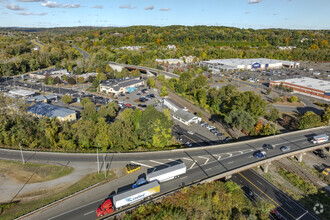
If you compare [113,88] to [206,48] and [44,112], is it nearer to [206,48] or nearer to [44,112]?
[44,112]

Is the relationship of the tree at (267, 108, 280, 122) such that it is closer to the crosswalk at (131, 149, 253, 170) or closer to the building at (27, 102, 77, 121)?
the crosswalk at (131, 149, 253, 170)

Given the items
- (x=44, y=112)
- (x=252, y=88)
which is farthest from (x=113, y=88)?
(x=252, y=88)

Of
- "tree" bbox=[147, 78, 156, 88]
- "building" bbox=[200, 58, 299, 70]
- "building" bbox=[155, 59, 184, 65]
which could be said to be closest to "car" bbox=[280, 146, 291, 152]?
"tree" bbox=[147, 78, 156, 88]

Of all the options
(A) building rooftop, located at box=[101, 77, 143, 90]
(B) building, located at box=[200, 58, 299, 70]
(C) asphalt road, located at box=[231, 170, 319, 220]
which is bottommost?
(C) asphalt road, located at box=[231, 170, 319, 220]

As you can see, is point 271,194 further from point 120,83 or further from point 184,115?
point 120,83

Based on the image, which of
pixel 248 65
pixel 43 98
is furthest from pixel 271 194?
pixel 248 65

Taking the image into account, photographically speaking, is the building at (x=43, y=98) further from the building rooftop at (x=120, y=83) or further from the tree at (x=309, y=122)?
the tree at (x=309, y=122)
